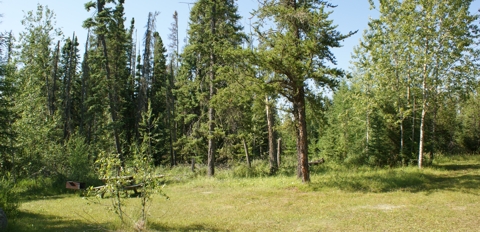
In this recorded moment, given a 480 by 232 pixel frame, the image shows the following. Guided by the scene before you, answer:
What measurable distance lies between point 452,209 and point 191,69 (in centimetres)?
2750

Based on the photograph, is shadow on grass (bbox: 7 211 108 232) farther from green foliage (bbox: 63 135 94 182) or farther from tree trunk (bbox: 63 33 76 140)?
tree trunk (bbox: 63 33 76 140)

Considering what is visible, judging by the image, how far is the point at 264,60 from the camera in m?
12.8

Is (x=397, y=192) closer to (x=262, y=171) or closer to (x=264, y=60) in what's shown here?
(x=264, y=60)

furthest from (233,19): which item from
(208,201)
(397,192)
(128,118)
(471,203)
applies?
(128,118)

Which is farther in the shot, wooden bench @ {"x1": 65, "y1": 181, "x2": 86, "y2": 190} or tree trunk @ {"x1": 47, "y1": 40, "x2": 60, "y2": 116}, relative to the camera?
tree trunk @ {"x1": 47, "y1": 40, "x2": 60, "y2": 116}

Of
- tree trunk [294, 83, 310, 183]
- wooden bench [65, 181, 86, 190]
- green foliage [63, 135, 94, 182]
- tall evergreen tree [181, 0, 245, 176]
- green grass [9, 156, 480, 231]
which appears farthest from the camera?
tall evergreen tree [181, 0, 245, 176]

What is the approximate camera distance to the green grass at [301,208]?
789cm

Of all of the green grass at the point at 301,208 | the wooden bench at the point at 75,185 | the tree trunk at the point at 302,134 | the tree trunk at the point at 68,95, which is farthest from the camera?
the tree trunk at the point at 68,95

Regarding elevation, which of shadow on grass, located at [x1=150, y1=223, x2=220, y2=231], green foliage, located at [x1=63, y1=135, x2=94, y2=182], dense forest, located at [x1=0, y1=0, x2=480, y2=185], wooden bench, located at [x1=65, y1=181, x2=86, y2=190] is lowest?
shadow on grass, located at [x1=150, y1=223, x2=220, y2=231]

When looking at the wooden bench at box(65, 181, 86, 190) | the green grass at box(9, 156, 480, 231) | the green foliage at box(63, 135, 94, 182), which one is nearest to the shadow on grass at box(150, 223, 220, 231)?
the green grass at box(9, 156, 480, 231)

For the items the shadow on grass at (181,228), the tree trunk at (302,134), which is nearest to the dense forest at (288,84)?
the tree trunk at (302,134)

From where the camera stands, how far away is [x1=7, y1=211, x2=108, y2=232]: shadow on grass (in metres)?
7.64

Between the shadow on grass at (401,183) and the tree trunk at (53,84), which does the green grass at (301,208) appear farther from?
the tree trunk at (53,84)

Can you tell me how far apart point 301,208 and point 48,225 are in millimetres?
6731
